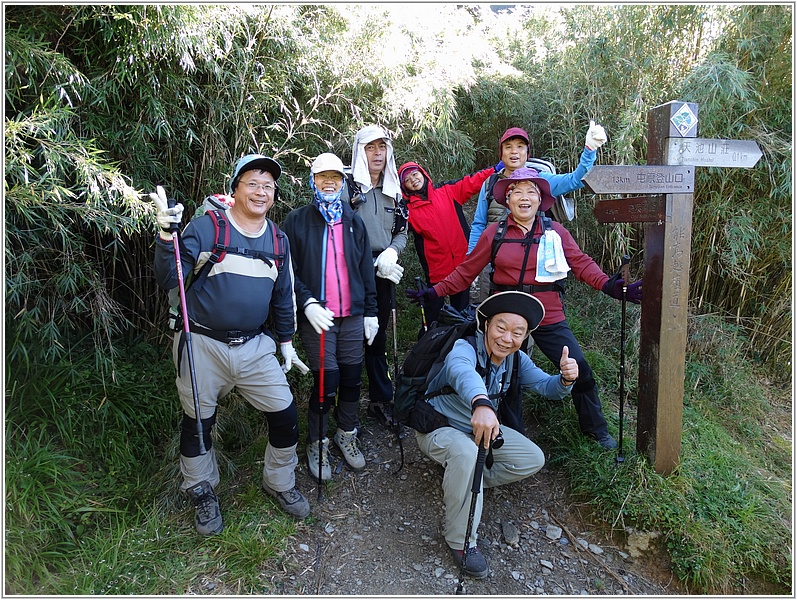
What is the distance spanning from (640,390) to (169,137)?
344 centimetres

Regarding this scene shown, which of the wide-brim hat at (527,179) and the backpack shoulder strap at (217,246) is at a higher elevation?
the wide-brim hat at (527,179)

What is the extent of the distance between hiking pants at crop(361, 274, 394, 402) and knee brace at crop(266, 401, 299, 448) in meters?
0.95

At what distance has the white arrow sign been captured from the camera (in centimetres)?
306

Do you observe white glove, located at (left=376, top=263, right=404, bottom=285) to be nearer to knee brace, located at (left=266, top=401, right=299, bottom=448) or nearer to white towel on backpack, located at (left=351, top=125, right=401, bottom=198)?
white towel on backpack, located at (left=351, top=125, right=401, bottom=198)

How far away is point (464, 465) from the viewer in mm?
2678

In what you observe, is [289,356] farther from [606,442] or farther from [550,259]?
[606,442]

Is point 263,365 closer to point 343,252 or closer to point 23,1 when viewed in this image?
point 343,252

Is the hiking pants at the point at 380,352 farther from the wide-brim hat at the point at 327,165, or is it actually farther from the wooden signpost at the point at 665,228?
the wooden signpost at the point at 665,228

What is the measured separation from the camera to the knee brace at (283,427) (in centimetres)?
296

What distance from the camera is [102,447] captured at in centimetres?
322

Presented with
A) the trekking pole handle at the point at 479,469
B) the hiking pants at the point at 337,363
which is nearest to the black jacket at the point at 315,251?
the hiking pants at the point at 337,363

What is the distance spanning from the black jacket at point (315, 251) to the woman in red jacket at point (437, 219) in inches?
35.5

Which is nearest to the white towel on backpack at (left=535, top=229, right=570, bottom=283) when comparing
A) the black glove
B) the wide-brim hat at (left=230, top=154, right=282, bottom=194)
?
the black glove

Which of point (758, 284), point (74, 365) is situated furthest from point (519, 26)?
point (74, 365)
